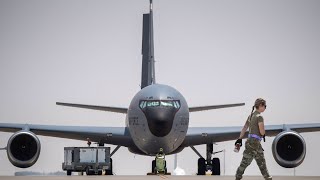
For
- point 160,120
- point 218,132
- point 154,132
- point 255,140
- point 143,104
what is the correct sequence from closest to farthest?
point 255,140 → point 160,120 → point 154,132 → point 143,104 → point 218,132

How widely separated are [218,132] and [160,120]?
20.1ft

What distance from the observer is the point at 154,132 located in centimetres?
2727

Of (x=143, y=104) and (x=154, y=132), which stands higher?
(x=143, y=104)

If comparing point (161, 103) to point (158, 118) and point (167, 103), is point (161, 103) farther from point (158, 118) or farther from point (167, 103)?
point (158, 118)

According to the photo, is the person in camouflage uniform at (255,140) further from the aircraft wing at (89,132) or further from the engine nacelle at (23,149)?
the aircraft wing at (89,132)

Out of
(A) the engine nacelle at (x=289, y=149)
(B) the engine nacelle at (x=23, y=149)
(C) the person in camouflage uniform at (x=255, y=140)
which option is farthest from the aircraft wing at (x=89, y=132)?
(C) the person in camouflage uniform at (x=255, y=140)

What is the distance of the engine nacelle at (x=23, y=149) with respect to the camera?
94.4ft

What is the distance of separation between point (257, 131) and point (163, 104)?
13738 millimetres

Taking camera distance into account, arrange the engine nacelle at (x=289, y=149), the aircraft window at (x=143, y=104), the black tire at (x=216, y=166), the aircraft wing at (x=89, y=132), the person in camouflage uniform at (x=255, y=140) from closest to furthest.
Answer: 1. the person in camouflage uniform at (x=255, y=140)
2. the aircraft window at (x=143, y=104)
3. the engine nacelle at (x=289, y=149)
4. the aircraft wing at (x=89, y=132)
5. the black tire at (x=216, y=166)

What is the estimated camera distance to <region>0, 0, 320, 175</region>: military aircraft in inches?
1084

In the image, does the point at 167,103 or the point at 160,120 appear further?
the point at 167,103

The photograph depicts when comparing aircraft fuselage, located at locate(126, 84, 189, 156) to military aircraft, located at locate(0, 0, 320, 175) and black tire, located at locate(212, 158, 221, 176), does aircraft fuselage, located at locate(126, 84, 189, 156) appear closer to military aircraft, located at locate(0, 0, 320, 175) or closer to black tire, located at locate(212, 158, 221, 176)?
military aircraft, located at locate(0, 0, 320, 175)

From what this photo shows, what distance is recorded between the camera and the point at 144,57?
127 ft

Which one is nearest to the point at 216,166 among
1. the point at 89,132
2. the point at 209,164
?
the point at 209,164
